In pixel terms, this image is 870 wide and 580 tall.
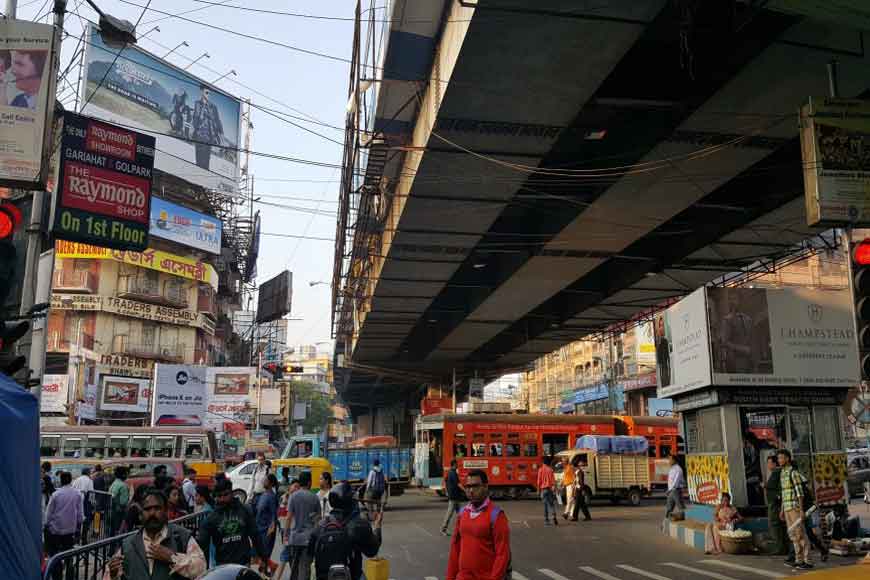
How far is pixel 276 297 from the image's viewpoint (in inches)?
2677

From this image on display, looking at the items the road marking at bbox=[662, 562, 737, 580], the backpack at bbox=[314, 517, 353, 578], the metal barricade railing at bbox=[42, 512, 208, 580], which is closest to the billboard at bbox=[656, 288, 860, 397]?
the road marking at bbox=[662, 562, 737, 580]

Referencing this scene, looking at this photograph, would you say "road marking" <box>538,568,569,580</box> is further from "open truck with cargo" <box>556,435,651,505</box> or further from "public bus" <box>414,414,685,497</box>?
"public bus" <box>414,414,685,497</box>

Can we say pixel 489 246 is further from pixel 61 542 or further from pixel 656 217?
pixel 61 542

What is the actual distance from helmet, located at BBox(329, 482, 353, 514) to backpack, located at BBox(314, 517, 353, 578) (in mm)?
127

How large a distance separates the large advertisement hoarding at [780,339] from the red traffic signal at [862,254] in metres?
6.49

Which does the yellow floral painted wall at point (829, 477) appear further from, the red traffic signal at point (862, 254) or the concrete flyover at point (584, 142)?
the red traffic signal at point (862, 254)

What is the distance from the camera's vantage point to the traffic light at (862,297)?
8.21 m

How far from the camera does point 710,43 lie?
1206cm

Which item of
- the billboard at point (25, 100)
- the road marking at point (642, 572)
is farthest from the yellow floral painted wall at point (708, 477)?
the billboard at point (25, 100)

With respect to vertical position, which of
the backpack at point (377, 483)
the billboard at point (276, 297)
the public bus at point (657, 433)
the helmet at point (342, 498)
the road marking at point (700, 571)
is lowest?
the road marking at point (700, 571)

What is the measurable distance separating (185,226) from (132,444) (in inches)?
1171

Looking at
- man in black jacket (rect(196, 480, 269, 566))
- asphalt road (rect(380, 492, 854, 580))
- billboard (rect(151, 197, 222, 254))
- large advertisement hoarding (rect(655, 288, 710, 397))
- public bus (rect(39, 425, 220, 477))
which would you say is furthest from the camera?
Result: billboard (rect(151, 197, 222, 254))

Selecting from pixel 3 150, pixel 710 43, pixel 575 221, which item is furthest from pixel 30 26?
pixel 575 221

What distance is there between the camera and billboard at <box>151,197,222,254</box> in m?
56.8
